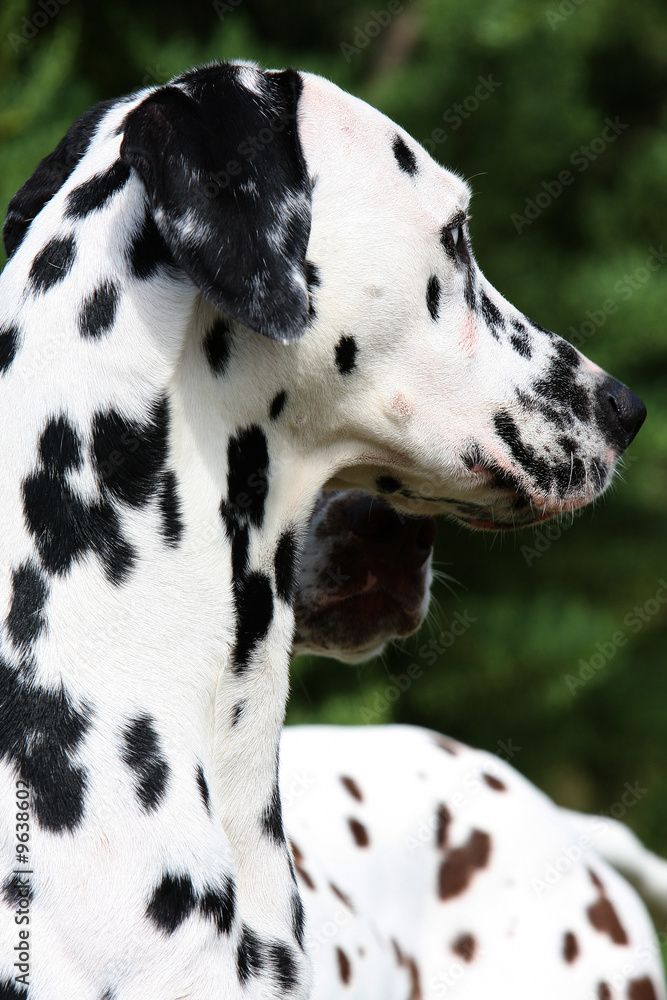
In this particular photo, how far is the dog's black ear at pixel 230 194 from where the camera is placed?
1.49 meters

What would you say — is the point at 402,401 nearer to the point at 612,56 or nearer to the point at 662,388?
the point at 662,388

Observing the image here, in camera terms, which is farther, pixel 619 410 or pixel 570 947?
pixel 570 947

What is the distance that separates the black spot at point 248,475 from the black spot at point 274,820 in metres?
0.49

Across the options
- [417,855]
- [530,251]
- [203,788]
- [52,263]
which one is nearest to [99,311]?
[52,263]

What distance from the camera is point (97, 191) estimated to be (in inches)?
65.6

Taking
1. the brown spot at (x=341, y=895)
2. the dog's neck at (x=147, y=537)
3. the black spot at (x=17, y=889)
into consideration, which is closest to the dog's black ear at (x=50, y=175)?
the dog's neck at (x=147, y=537)

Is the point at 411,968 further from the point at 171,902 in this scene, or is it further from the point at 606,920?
the point at 171,902

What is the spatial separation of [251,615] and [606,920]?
1.67 m

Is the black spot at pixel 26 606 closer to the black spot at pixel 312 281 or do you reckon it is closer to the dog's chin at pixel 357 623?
the black spot at pixel 312 281

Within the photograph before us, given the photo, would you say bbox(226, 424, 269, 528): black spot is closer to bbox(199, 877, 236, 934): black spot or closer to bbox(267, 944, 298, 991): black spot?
bbox(199, 877, 236, 934): black spot

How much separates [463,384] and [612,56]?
6027 millimetres

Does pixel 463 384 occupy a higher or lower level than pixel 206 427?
higher

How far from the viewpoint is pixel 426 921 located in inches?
105

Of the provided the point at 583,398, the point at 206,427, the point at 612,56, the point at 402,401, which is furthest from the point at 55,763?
the point at 612,56
